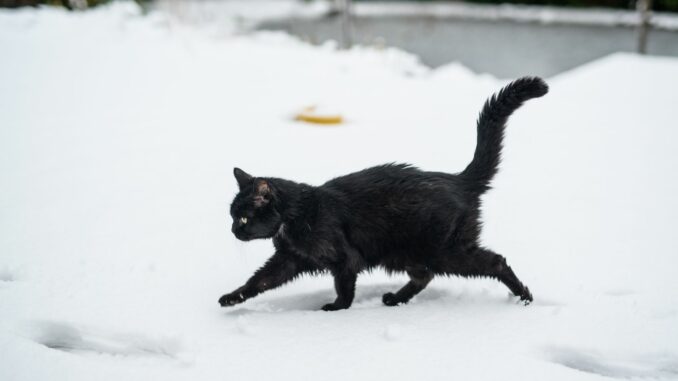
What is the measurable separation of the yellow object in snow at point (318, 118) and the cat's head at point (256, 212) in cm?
267

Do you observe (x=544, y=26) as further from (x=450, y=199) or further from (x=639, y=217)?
(x=450, y=199)

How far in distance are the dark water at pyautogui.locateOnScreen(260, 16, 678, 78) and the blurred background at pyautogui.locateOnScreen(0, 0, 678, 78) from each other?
0.05 feet

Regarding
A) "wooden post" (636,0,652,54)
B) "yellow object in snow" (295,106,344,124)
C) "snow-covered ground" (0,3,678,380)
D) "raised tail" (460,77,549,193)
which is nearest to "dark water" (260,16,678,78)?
"wooden post" (636,0,652,54)

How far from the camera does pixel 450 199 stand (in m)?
2.39

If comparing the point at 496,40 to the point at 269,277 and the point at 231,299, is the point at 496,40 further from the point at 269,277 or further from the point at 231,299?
the point at 231,299

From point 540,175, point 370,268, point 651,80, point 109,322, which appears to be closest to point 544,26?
point 651,80

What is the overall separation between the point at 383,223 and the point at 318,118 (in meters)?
2.85

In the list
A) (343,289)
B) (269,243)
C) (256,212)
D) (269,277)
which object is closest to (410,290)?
(343,289)

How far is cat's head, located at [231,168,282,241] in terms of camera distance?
2.42 meters

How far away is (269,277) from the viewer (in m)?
2.45

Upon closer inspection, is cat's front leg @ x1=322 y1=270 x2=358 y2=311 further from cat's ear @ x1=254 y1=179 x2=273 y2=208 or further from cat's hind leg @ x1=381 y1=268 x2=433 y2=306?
cat's ear @ x1=254 y1=179 x2=273 y2=208

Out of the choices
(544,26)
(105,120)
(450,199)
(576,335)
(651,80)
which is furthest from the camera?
(544,26)

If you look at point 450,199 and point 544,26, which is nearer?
point 450,199

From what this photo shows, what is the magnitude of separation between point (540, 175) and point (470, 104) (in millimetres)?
1928
